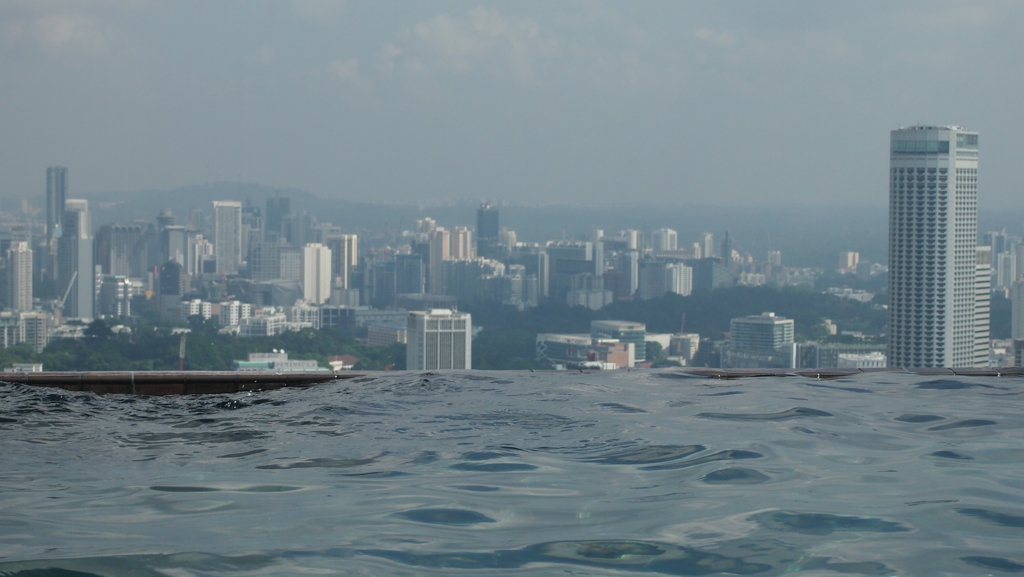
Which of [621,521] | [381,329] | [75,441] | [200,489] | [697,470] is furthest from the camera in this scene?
[381,329]

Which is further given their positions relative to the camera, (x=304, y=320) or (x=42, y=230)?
(x=42, y=230)

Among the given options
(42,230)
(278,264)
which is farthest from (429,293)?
(42,230)

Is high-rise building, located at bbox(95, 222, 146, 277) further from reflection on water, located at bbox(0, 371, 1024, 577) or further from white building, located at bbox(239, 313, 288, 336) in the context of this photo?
reflection on water, located at bbox(0, 371, 1024, 577)

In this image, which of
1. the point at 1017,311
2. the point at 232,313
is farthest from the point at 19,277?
the point at 1017,311

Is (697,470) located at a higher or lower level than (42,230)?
lower

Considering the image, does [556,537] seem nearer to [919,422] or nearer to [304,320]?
[919,422]

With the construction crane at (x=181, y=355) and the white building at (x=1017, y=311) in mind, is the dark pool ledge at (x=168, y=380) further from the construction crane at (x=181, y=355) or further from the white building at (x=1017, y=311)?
the white building at (x=1017, y=311)

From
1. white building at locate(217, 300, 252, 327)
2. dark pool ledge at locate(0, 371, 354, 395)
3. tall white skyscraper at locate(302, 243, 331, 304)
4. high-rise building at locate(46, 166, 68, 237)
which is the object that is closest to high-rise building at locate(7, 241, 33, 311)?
white building at locate(217, 300, 252, 327)
